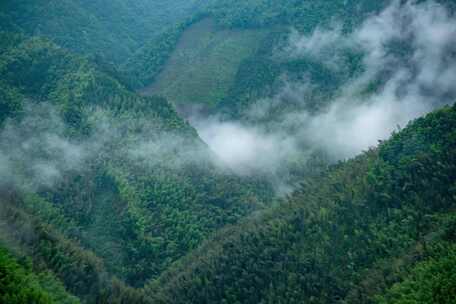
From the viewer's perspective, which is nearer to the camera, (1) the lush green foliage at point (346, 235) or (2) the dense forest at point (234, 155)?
(1) the lush green foliage at point (346, 235)

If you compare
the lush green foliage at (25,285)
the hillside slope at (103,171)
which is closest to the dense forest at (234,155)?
the lush green foliage at (25,285)

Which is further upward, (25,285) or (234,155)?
(234,155)

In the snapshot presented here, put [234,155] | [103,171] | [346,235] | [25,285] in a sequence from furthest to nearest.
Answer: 1. [234,155]
2. [103,171]
3. [346,235]
4. [25,285]

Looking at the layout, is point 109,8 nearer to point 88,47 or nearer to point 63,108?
point 88,47

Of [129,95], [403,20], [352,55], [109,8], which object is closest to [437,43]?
[403,20]

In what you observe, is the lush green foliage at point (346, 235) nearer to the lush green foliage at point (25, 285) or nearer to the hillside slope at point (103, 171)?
the hillside slope at point (103, 171)

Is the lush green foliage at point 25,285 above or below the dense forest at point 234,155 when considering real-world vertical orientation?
below

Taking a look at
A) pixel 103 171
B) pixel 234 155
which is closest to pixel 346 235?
pixel 103 171

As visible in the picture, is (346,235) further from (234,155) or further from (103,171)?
(234,155)
